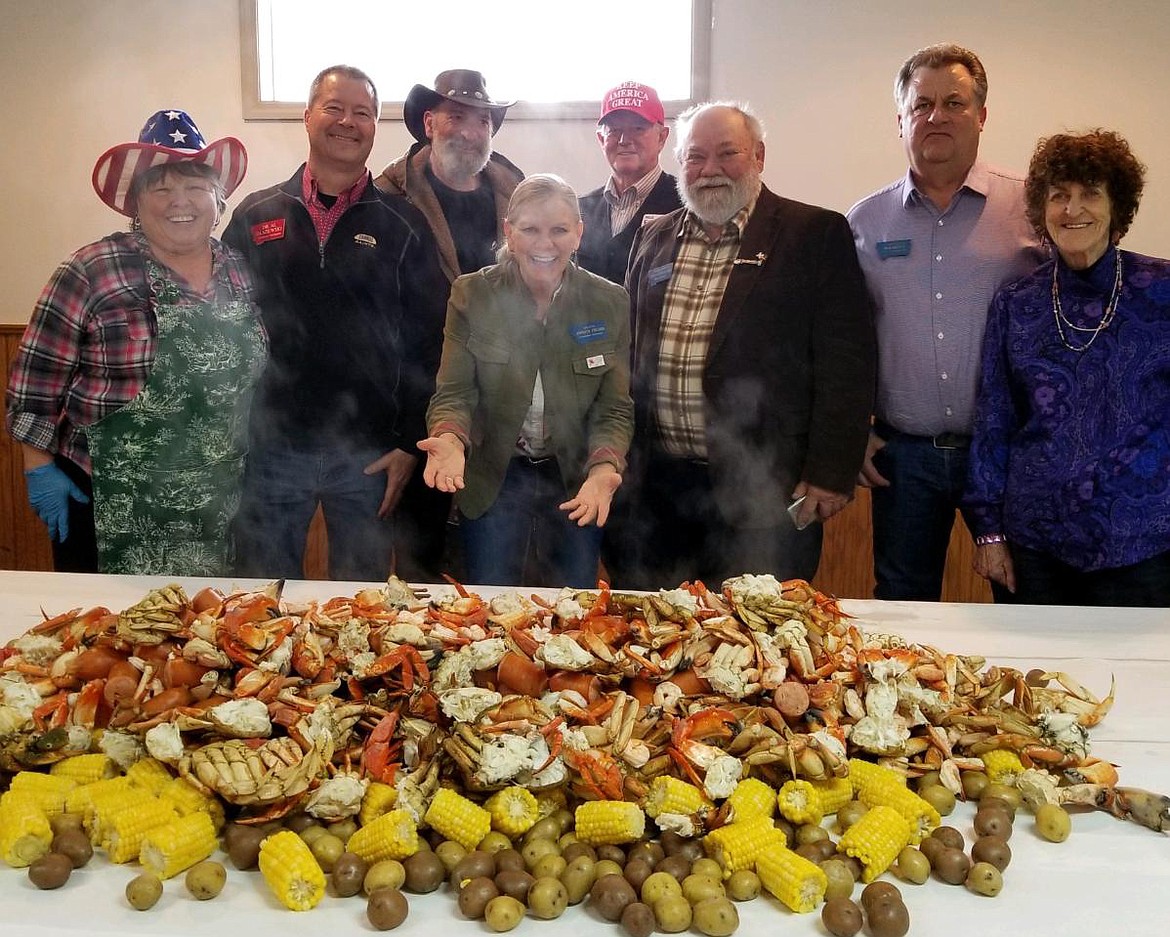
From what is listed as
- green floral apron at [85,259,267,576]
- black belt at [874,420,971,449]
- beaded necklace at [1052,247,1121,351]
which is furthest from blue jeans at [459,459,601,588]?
beaded necklace at [1052,247,1121,351]

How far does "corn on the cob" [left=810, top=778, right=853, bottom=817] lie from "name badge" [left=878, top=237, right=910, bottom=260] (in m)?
1.53

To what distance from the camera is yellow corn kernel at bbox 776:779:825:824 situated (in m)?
1.13

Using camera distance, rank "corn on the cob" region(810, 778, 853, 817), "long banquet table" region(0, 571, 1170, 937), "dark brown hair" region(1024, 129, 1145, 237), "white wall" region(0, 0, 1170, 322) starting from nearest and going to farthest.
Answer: "long banquet table" region(0, 571, 1170, 937) < "corn on the cob" region(810, 778, 853, 817) < "dark brown hair" region(1024, 129, 1145, 237) < "white wall" region(0, 0, 1170, 322)

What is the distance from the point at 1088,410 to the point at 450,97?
5.47ft

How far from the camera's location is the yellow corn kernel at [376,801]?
3.66 feet

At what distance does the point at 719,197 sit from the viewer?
7.66 ft

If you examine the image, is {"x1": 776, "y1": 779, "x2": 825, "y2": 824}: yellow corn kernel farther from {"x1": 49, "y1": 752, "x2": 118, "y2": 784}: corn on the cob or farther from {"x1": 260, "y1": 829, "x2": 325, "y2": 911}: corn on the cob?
{"x1": 49, "y1": 752, "x2": 118, "y2": 784}: corn on the cob

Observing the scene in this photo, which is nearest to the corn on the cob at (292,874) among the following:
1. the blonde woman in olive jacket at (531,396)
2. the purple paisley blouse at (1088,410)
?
the blonde woman in olive jacket at (531,396)

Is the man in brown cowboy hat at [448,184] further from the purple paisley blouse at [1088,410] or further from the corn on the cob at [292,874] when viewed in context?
the corn on the cob at [292,874]

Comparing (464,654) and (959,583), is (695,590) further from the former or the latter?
(959,583)

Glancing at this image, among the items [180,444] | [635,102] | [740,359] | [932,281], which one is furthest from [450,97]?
[932,281]

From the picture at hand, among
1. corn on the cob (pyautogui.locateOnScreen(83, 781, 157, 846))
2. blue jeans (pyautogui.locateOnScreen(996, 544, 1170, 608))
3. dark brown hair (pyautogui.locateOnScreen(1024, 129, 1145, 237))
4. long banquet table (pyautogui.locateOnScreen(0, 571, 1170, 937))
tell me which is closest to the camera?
long banquet table (pyautogui.locateOnScreen(0, 571, 1170, 937))

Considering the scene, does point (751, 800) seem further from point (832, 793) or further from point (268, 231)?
point (268, 231)

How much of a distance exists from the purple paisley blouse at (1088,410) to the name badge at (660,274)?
76cm
